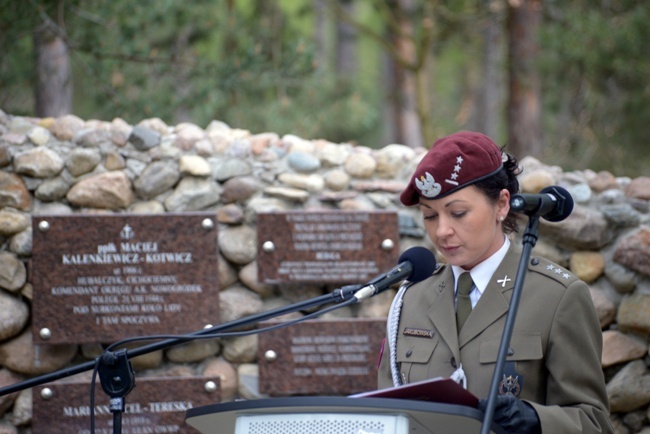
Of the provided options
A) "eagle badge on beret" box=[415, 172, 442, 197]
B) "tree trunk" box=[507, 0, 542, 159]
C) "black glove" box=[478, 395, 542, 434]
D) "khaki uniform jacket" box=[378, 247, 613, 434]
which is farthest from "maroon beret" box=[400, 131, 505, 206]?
"tree trunk" box=[507, 0, 542, 159]

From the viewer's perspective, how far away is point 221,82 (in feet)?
25.0

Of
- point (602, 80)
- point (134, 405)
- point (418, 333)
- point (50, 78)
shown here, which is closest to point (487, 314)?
point (418, 333)

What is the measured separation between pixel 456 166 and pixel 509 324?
64 centimetres

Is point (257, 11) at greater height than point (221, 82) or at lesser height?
greater

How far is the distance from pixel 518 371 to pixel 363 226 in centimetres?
207

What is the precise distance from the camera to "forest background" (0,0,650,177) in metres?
7.31

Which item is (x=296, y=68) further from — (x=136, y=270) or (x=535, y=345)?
(x=535, y=345)

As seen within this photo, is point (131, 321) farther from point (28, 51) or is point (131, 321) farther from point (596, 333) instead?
point (28, 51)

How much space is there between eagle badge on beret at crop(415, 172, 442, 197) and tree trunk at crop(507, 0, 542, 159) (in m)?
7.16

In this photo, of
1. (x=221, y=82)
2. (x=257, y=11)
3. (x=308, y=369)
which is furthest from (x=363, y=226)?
(x=257, y=11)

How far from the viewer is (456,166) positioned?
8.54 feet

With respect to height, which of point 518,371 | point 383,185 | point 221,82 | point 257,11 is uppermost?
point 257,11

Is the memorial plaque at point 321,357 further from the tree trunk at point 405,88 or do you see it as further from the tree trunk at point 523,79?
the tree trunk at point 405,88

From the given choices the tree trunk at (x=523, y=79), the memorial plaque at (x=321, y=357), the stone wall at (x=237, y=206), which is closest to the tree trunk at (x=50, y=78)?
the stone wall at (x=237, y=206)
